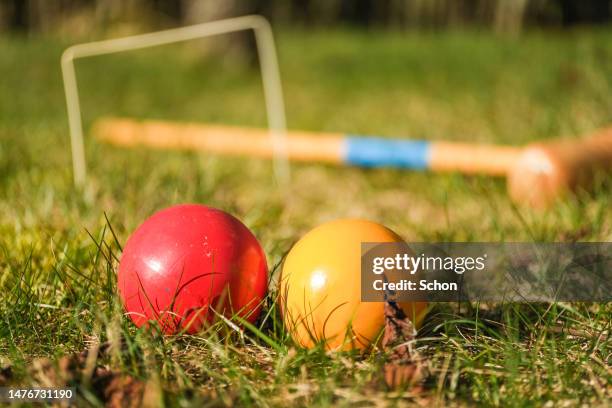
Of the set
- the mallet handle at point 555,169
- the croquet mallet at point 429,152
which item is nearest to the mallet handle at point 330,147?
the croquet mallet at point 429,152

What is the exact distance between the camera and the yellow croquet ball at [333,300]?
1.35m

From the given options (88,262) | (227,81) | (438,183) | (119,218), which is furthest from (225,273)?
(227,81)

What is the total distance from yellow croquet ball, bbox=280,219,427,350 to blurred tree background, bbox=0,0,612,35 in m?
6.80

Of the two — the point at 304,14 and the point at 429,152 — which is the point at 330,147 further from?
the point at 304,14

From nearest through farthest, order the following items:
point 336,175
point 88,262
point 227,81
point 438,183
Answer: point 88,262, point 438,183, point 336,175, point 227,81

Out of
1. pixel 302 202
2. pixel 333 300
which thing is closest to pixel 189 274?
pixel 333 300

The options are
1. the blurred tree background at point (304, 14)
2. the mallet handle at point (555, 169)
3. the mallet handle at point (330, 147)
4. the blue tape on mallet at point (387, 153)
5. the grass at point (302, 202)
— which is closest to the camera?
the grass at point (302, 202)

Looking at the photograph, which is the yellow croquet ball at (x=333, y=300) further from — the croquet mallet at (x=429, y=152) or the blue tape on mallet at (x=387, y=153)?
the blue tape on mallet at (x=387, y=153)

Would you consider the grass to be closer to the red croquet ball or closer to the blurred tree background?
the red croquet ball

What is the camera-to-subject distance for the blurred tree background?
26.4ft

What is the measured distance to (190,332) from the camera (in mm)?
1432

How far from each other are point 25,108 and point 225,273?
300 centimetres

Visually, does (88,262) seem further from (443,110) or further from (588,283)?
(443,110)

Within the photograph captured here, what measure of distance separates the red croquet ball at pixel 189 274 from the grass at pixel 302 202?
0.05 metres
